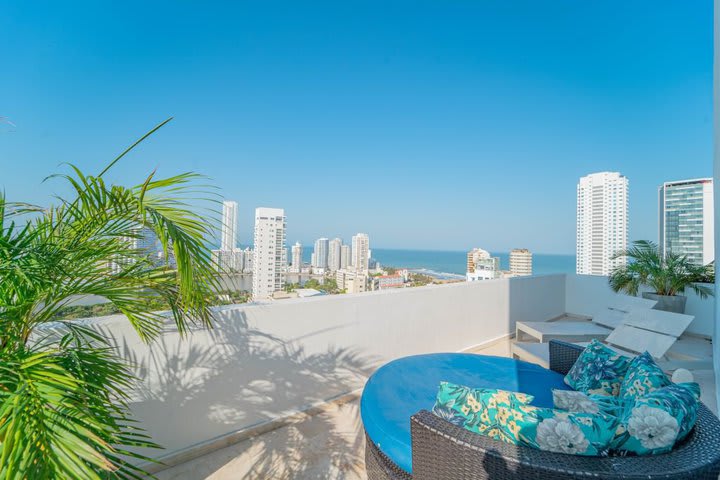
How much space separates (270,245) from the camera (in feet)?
13.6

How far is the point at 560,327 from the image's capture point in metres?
4.41

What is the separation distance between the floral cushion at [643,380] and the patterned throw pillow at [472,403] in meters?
0.63

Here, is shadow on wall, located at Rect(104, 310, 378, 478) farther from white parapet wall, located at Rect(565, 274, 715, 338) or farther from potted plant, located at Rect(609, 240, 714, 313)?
white parapet wall, located at Rect(565, 274, 715, 338)

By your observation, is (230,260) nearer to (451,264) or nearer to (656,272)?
(656,272)

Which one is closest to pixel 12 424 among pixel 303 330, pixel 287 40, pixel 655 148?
→ pixel 303 330

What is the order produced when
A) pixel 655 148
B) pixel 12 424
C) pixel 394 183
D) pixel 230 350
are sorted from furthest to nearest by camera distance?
pixel 394 183 → pixel 655 148 → pixel 230 350 → pixel 12 424

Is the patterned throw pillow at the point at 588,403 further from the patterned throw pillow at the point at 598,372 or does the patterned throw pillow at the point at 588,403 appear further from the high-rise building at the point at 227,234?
the high-rise building at the point at 227,234

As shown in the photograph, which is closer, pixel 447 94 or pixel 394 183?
pixel 447 94

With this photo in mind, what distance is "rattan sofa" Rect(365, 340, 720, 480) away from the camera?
91cm

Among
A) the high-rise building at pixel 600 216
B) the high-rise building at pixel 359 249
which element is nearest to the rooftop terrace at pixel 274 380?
the high-rise building at pixel 600 216

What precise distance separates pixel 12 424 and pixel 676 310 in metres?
6.91

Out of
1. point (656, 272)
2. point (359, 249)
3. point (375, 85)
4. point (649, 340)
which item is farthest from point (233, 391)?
point (375, 85)

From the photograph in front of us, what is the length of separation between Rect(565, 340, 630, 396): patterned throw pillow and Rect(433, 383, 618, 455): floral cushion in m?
1.13

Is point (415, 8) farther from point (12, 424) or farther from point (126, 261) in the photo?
point (12, 424)
